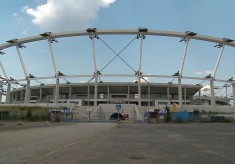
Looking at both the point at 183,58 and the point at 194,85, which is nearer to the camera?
the point at 183,58

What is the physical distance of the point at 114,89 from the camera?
356ft

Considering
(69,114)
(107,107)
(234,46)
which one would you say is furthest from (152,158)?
(234,46)

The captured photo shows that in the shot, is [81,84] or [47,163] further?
[81,84]

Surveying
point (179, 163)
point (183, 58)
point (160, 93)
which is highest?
point (183, 58)

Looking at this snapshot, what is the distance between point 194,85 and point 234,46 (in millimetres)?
20005

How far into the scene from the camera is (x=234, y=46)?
310ft

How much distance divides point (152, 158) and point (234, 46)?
91535 mm

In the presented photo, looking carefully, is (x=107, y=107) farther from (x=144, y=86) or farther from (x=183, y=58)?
(x=183, y=58)

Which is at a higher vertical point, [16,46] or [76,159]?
[16,46]

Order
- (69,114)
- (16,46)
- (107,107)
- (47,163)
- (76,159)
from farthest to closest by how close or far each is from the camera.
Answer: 1. (16,46)
2. (107,107)
3. (69,114)
4. (76,159)
5. (47,163)

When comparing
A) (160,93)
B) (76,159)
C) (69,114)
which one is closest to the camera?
(76,159)

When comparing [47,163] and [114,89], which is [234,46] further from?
[47,163]

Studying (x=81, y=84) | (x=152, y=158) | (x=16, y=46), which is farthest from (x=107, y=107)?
(x=152, y=158)

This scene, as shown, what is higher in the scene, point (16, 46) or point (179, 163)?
point (16, 46)
